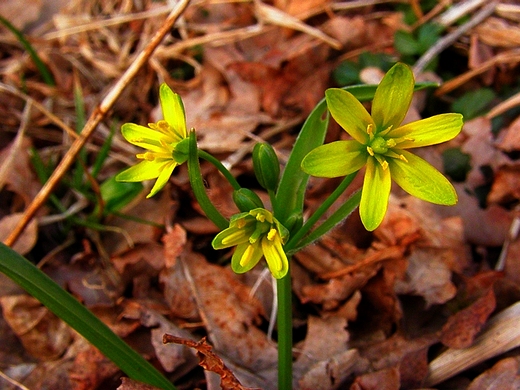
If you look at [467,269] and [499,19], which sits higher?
[499,19]

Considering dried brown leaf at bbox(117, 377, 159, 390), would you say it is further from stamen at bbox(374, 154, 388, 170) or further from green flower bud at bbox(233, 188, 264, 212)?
stamen at bbox(374, 154, 388, 170)

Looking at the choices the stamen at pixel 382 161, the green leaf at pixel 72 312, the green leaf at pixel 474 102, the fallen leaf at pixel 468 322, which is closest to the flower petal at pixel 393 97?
the stamen at pixel 382 161

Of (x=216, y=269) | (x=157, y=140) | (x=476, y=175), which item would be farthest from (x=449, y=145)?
(x=157, y=140)

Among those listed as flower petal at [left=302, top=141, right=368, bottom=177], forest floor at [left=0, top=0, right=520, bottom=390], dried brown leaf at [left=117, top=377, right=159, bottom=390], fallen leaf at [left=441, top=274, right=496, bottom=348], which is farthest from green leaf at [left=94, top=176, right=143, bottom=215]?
fallen leaf at [left=441, top=274, right=496, bottom=348]

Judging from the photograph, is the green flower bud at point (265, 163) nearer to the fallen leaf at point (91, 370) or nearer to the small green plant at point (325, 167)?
the small green plant at point (325, 167)

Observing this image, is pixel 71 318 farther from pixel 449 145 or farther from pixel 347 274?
pixel 449 145

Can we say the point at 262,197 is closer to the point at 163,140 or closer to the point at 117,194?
→ the point at 117,194
